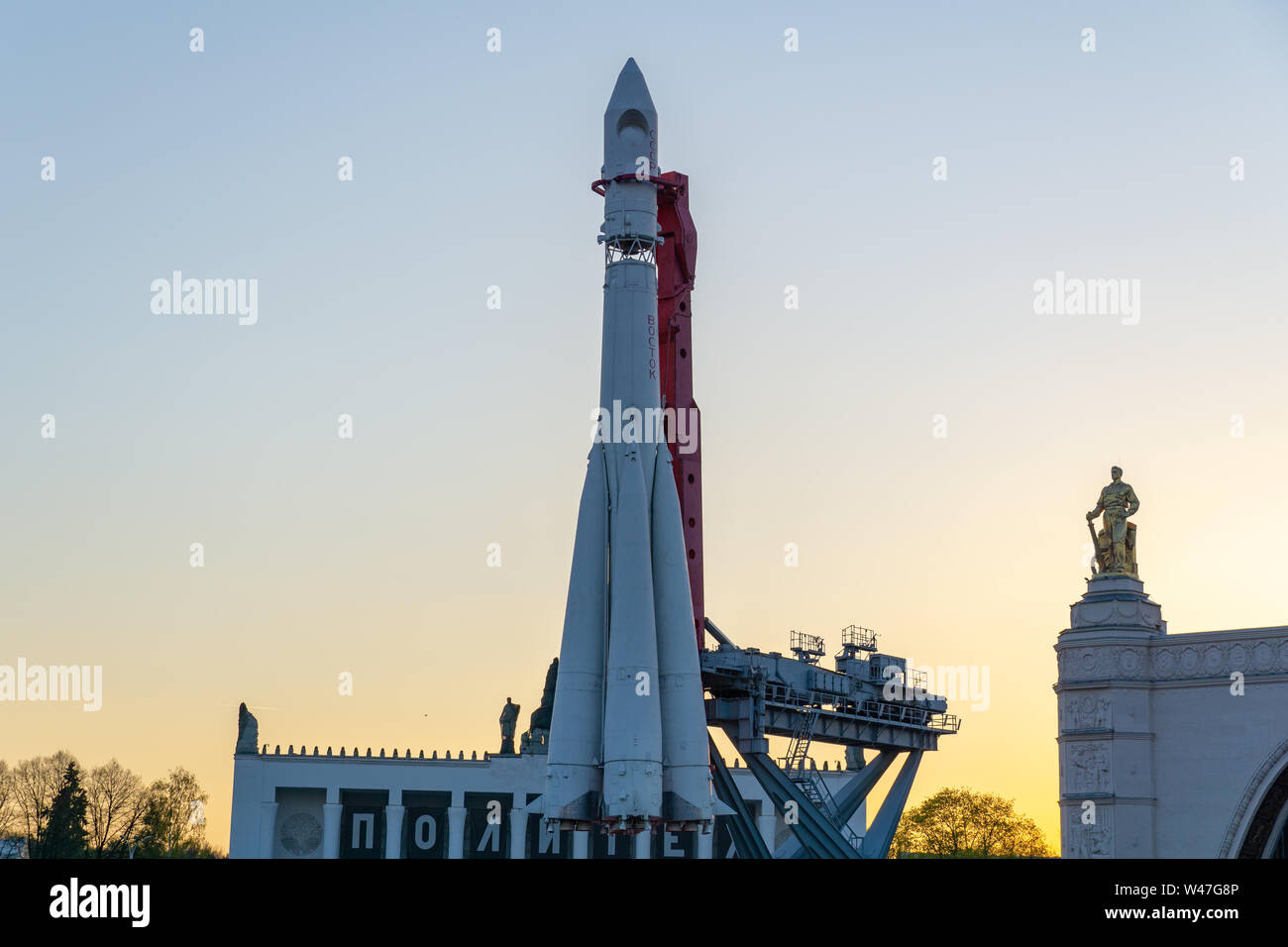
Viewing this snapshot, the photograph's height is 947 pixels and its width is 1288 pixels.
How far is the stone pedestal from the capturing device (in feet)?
192

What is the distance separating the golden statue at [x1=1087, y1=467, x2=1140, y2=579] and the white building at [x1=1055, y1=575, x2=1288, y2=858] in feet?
4.21

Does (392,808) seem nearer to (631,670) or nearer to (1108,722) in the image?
(1108,722)

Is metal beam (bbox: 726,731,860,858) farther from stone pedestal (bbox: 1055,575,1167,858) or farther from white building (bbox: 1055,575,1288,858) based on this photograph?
white building (bbox: 1055,575,1288,858)

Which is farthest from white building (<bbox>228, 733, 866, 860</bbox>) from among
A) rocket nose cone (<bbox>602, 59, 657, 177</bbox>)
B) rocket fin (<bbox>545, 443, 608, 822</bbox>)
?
rocket nose cone (<bbox>602, 59, 657, 177</bbox>)

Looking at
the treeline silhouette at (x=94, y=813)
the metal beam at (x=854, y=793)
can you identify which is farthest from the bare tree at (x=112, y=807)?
the metal beam at (x=854, y=793)

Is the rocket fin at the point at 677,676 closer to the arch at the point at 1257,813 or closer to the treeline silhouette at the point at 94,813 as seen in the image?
the arch at the point at 1257,813

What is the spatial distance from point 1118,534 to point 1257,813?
33.3ft

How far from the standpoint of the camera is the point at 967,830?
101 meters

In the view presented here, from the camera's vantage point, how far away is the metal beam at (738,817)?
55.1m

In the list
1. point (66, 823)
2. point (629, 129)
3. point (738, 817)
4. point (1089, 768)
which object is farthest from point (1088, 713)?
point (66, 823)

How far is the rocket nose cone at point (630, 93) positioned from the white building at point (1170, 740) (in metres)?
23.6
